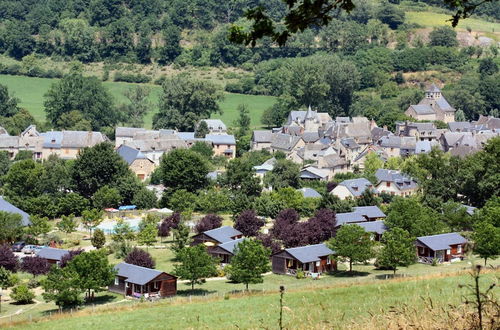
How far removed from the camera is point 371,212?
53594mm

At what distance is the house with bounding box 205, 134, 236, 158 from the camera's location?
254 ft

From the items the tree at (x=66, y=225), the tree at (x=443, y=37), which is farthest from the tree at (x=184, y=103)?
the tree at (x=443, y=37)

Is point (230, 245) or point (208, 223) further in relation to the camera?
point (208, 223)

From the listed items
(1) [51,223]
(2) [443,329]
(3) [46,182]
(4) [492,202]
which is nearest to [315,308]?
(2) [443,329]

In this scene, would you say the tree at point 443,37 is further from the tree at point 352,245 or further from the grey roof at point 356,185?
the tree at point 352,245

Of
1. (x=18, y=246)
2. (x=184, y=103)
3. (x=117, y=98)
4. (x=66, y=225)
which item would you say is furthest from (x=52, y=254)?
(x=117, y=98)

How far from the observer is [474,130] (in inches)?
3164

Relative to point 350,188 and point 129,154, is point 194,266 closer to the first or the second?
point 350,188

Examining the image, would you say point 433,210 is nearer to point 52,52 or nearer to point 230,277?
point 230,277

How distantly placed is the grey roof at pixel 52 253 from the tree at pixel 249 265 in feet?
28.2

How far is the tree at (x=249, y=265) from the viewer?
1480 inches

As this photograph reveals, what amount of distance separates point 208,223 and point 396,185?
57.5 feet

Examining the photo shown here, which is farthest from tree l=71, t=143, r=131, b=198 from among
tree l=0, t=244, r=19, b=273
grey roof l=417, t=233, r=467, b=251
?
grey roof l=417, t=233, r=467, b=251

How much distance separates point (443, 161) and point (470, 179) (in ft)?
13.8
